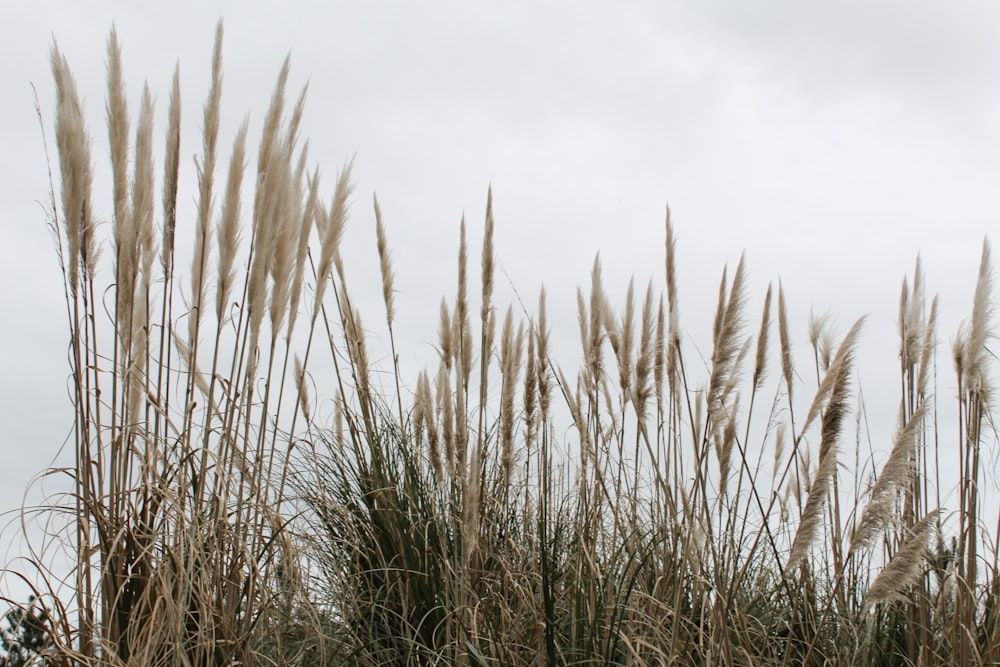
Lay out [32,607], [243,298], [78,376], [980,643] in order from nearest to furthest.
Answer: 1. [32,607]
2. [78,376]
3. [243,298]
4. [980,643]

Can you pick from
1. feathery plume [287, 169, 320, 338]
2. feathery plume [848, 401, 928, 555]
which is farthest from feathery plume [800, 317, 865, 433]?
feathery plume [287, 169, 320, 338]

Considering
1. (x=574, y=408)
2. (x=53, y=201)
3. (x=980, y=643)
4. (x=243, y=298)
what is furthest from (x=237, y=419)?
(x=980, y=643)

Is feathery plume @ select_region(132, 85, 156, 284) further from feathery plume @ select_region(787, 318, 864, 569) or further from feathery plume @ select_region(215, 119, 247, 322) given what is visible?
feathery plume @ select_region(787, 318, 864, 569)

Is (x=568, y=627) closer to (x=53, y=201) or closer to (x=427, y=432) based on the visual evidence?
(x=427, y=432)

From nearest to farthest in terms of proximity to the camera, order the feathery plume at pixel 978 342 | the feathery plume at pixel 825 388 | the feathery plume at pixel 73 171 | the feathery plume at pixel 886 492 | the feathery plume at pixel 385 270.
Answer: the feathery plume at pixel 886 492 → the feathery plume at pixel 825 388 → the feathery plume at pixel 73 171 → the feathery plume at pixel 978 342 → the feathery plume at pixel 385 270

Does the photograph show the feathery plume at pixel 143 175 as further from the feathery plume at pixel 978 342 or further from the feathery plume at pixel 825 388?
the feathery plume at pixel 978 342

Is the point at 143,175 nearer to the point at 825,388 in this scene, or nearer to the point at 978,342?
the point at 825,388

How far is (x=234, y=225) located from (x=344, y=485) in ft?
3.92

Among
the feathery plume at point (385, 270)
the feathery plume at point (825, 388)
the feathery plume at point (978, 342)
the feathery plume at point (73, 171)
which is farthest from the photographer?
the feathery plume at point (385, 270)

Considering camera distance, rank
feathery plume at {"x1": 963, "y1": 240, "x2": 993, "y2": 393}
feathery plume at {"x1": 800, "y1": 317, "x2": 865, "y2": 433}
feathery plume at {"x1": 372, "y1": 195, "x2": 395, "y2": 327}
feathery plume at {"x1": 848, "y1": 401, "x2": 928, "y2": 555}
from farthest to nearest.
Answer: feathery plume at {"x1": 372, "y1": 195, "x2": 395, "y2": 327}
feathery plume at {"x1": 963, "y1": 240, "x2": 993, "y2": 393}
feathery plume at {"x1": 800, "y1": 317, "x2": 865, "y2": 433}
feathery plume at {"x1": 848, "y1": 401, "x2": 928, "y2": 555}

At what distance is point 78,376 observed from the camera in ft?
8.89

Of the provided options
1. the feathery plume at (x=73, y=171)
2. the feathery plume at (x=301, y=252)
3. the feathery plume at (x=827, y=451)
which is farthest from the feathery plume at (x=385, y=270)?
the feathery plume at (x=827, y=451)

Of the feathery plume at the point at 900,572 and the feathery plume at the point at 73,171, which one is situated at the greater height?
the feathery plume at the point at 73,171

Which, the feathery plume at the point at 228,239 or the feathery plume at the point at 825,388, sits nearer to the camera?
the feathery plume at the point at 825,388
